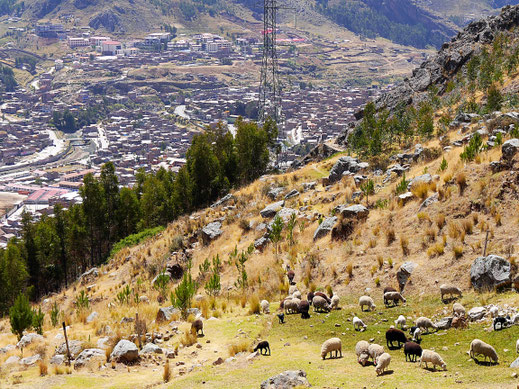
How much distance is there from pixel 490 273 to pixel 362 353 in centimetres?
372

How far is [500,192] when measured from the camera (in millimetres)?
12953

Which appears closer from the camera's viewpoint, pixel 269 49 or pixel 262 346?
pixel 262 346

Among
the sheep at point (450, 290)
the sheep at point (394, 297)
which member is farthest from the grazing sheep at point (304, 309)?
the sheep at point (450, 290)

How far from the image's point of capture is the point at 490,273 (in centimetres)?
985

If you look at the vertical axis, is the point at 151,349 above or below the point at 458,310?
below

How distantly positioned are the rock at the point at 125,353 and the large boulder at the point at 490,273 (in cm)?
740

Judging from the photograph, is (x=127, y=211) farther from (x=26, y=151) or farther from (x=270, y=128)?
(x=26, y=151)

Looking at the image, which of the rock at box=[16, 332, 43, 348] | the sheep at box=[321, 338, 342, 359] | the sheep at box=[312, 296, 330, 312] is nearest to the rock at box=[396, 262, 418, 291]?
the sheep at box=[312, 296, 330, 312]

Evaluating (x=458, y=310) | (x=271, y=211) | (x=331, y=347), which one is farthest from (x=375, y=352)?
(x=271, y=211)

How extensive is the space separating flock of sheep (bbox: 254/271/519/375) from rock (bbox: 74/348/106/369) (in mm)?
3485

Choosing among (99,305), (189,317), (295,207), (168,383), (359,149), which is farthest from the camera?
(359,149)

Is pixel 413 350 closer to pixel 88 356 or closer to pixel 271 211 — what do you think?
pixel 88 356

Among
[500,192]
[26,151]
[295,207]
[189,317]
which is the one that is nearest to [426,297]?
[500,192]

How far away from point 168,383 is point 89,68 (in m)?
179
